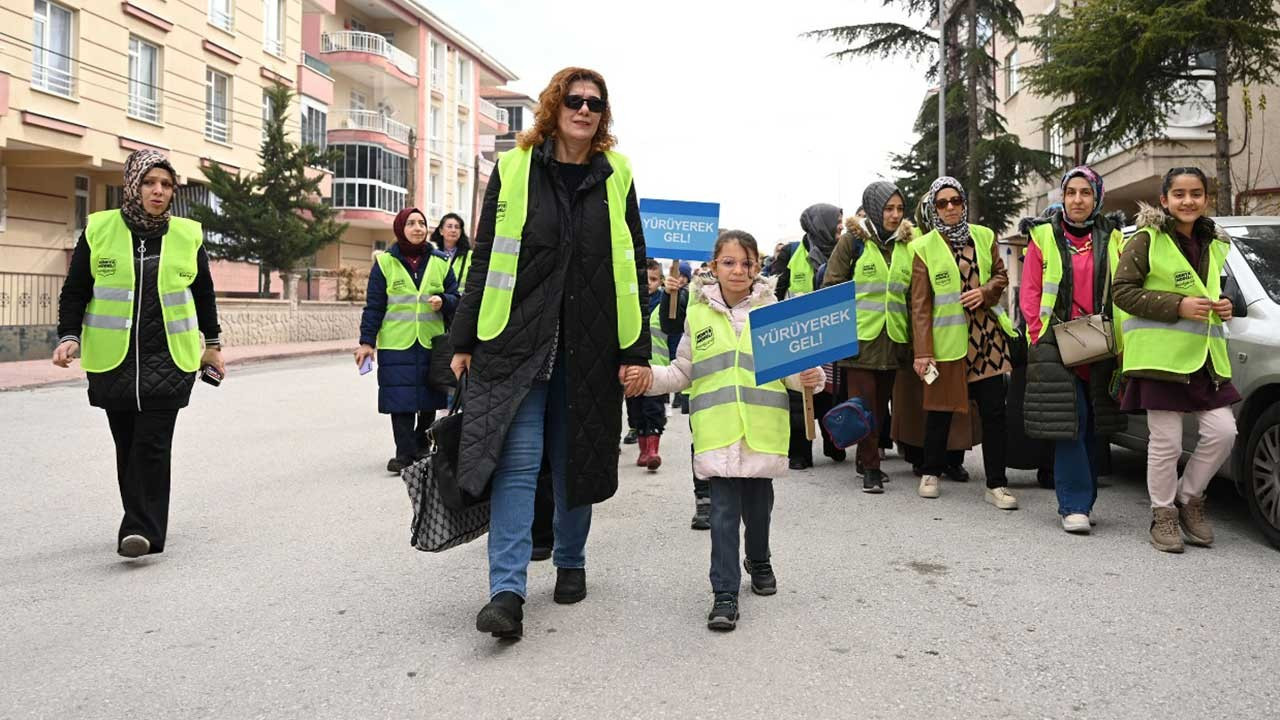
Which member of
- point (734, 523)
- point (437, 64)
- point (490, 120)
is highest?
point (437, 64)

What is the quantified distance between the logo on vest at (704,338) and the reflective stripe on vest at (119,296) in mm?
2673

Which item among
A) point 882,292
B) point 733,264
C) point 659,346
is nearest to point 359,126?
point 659,346

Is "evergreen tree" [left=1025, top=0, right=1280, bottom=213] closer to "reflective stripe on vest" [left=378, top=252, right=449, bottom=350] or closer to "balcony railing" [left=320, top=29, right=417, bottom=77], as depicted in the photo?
"reflective stripe on vest" [left=378, top=252, right=449, bottom=350]

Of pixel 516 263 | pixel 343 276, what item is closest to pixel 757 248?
pixel 516 263

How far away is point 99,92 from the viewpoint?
78.2 ft

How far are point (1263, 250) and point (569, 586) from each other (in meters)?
4.53

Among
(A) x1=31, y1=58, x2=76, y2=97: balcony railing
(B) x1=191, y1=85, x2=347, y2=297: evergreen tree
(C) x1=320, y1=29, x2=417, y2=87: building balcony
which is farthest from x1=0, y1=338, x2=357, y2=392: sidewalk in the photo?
(C) x1=320, y1=29, x2=417, y2=87: building balcony

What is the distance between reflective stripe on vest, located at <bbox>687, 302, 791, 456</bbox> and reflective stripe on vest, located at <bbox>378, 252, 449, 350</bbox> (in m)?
3.95

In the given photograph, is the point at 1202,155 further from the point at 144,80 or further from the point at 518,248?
the point at 144,80

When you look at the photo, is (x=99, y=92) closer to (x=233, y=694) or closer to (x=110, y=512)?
(x=110, y=512)

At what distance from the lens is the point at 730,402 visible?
4.29 meters

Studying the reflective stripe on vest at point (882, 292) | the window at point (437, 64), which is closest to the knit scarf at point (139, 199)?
the reflective stripe on vest at point (882, 292)

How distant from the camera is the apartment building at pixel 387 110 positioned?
142ft

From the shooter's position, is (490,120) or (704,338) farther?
(490,120)
